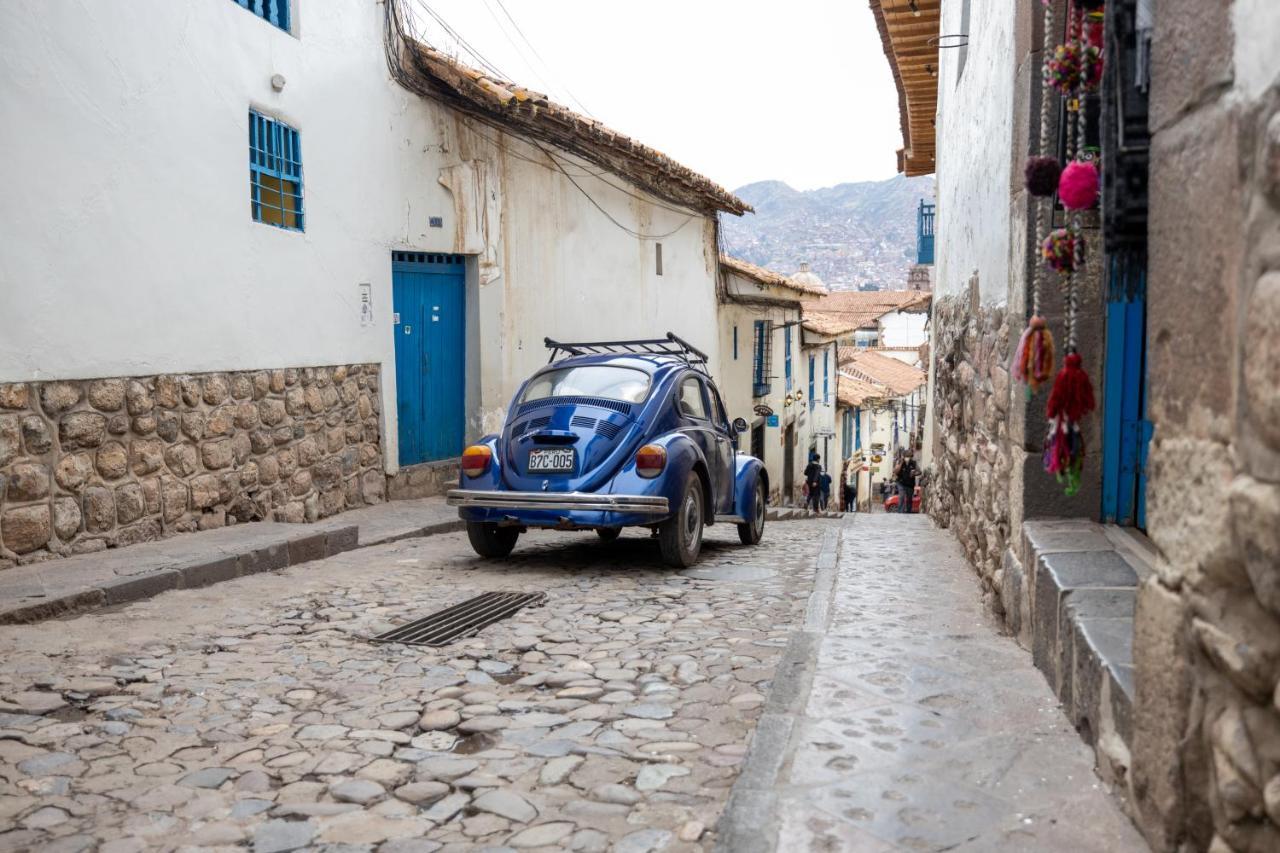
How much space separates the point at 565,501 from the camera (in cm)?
752

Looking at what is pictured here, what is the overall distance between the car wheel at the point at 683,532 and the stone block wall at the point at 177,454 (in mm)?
3574

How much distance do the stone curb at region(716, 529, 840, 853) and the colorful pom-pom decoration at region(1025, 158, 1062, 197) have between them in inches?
79.6

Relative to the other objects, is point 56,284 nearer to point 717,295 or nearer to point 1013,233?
point 1013,233

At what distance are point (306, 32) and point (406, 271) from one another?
9.20 feet

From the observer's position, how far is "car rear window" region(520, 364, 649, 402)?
8.26 m

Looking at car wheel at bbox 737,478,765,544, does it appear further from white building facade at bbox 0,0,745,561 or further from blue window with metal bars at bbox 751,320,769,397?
blue window with metal bars at bbox 751,320,769,397

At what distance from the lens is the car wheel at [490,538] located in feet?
26.7

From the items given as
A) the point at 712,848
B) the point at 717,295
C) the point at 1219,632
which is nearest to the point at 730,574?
the point at 712,848

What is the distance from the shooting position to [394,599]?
6730 mm

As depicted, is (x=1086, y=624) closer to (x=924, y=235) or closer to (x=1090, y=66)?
(x=1090, y=66)

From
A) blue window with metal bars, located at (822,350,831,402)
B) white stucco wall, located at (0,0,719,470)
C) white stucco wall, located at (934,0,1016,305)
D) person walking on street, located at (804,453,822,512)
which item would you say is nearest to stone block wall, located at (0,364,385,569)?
white stucco wall, located at (0,0,719,470)

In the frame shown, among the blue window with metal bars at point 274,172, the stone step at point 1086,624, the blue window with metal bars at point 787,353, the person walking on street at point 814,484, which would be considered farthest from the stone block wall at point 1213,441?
the person walking on street at point 814,484

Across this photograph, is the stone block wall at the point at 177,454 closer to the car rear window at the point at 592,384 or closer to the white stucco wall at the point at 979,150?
Answer: the car rear window at the point at 592,384

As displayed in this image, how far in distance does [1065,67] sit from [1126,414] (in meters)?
1.49
